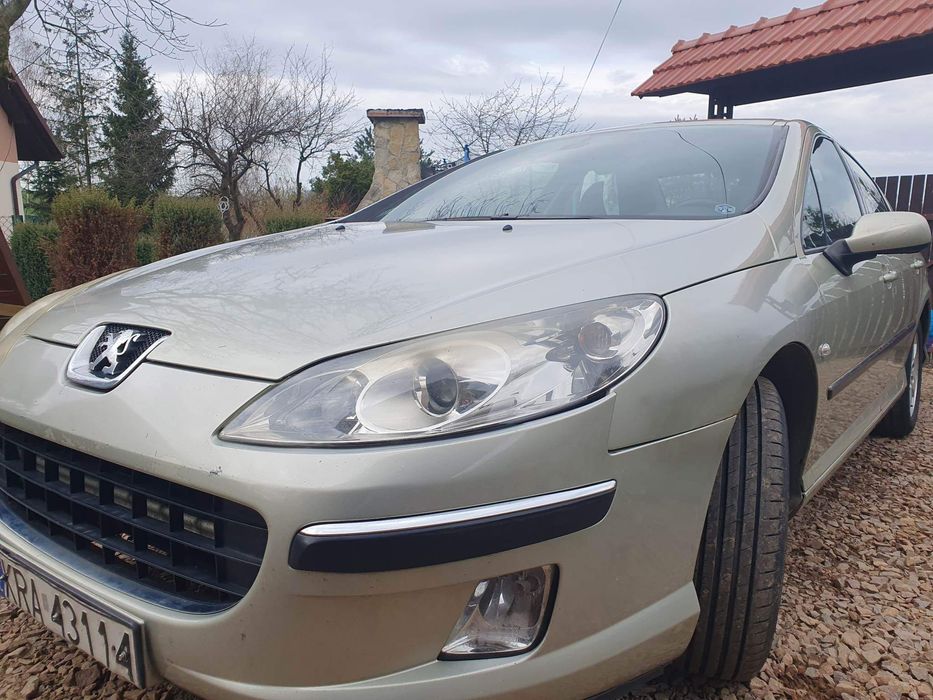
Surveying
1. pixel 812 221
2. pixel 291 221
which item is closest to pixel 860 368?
pixel 812 221

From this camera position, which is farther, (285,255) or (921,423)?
(921,423)

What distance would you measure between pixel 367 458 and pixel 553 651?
0.45 meters

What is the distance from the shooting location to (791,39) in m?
6.14

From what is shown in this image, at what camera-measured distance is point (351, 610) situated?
104 cm

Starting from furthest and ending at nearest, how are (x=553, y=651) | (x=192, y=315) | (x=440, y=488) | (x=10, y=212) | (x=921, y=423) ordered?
(x=10, y=212)
(x=921, y=423)
(x=192, y=315)
(x=553, y=651)
(x=440, y=488)

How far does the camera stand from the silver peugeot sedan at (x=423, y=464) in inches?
41.0

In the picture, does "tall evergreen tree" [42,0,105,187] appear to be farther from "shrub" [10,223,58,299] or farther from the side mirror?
the side mirror

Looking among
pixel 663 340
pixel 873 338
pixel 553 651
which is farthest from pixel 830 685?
pixel 873 338

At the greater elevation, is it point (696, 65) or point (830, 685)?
point (696, 65)

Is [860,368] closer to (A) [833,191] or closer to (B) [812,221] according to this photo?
(B) [812,221]

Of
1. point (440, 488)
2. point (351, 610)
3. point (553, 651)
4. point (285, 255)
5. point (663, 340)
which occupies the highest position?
point (285, 255)

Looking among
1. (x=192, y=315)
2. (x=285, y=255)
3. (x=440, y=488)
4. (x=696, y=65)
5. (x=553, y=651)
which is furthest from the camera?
(x=696, y=65)

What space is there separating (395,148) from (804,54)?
14.7ft

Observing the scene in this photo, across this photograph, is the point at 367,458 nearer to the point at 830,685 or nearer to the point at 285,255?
the point at 285,255
